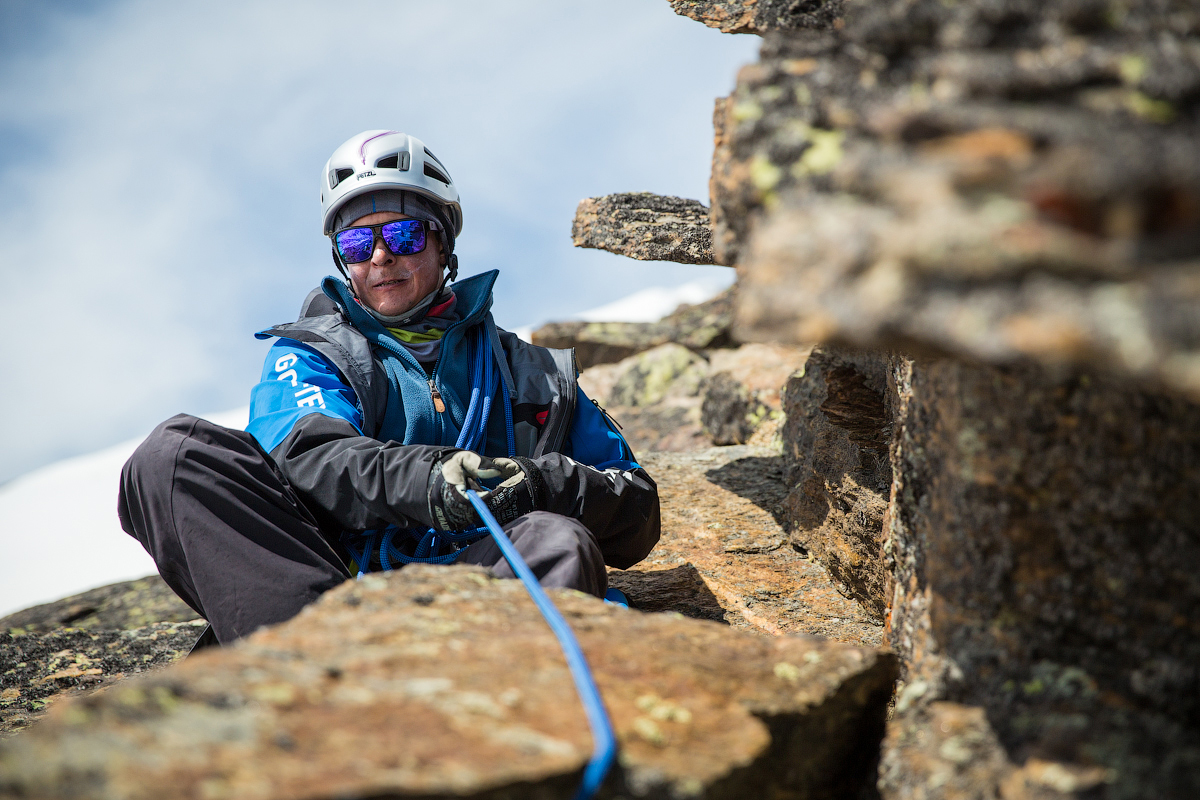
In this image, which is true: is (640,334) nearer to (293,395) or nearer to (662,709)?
(293,395)

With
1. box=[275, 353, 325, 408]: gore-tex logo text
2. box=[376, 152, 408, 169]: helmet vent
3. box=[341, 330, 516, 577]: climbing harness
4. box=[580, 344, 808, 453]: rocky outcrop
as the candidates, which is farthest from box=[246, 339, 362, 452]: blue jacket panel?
box=[580, 344, 808, 453]: rocky outcrop

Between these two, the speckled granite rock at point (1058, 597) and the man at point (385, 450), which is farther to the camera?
the man at point (385, 450)

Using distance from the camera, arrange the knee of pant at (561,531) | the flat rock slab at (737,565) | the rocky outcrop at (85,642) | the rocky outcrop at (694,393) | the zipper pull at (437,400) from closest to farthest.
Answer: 1. the knee of pant at (561,531)
2. the zipper pull at (437,400)
3. the flat rock slab at (737,565)
4. the rocky outcrop at (85,642)
5. the rocky outcrop at (694,393)

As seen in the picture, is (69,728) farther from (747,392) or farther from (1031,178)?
(747,392)

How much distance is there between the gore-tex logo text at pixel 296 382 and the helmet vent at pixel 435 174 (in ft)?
6.14

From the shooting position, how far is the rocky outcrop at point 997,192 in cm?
148

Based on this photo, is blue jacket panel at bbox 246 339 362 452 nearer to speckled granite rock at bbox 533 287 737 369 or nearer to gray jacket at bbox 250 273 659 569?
gray jacket at bbox 250 273 659 569

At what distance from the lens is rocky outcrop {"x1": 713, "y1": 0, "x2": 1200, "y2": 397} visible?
1.48 meters

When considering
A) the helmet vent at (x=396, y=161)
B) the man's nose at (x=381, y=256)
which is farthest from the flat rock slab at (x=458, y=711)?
the helmet vent at (x=396, y=161)

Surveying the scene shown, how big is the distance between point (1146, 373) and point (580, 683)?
1.54 metres

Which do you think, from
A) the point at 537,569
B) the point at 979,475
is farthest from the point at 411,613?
the point at 979,475

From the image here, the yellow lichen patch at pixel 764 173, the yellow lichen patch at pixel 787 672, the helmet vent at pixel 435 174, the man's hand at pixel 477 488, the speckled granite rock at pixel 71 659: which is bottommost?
the speckled granite rock at pixel 71 659

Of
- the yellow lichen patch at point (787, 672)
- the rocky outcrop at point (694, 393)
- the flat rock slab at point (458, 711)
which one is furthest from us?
the rocky outcrop at point (694, 393)

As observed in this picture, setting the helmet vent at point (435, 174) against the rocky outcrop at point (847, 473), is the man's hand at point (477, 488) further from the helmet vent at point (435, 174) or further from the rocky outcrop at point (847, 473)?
→ the helmet vent at point (435, 174)
